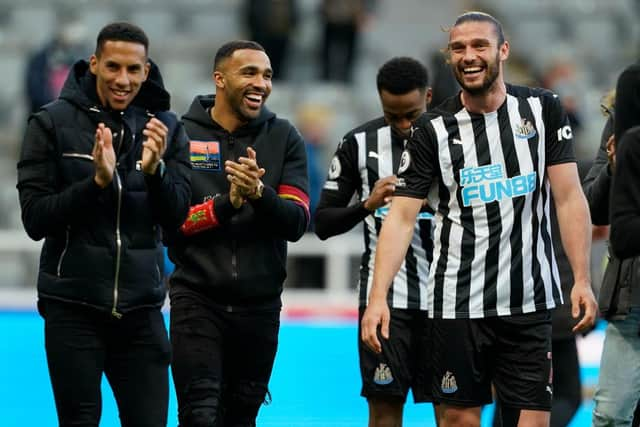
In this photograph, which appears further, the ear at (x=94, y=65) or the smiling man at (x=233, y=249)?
the smiling man at (x=233, y=249)

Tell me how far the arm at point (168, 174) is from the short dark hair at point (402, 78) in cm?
122

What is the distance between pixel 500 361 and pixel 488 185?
0.75 m

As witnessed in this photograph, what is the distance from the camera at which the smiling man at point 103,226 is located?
560cm

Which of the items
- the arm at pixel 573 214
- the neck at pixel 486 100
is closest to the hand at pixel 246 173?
the neck at pixel 486 100

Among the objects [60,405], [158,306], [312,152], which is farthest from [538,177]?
[312,152]

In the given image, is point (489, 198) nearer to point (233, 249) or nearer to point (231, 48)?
point (233, 249)

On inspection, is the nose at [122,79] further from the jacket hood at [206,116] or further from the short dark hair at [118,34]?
the jacket hood at [206,116]

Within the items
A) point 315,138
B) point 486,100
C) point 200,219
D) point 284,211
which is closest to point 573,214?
point 486,100

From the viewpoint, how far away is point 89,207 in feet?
18.3

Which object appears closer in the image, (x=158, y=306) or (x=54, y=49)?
(x=158, y=306)

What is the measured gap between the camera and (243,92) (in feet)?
21.1

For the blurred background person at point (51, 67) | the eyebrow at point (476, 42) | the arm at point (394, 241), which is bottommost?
the arm at point (394, 241)

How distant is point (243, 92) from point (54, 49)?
26.2 feet

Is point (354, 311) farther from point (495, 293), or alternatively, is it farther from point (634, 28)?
point (634, 28)
